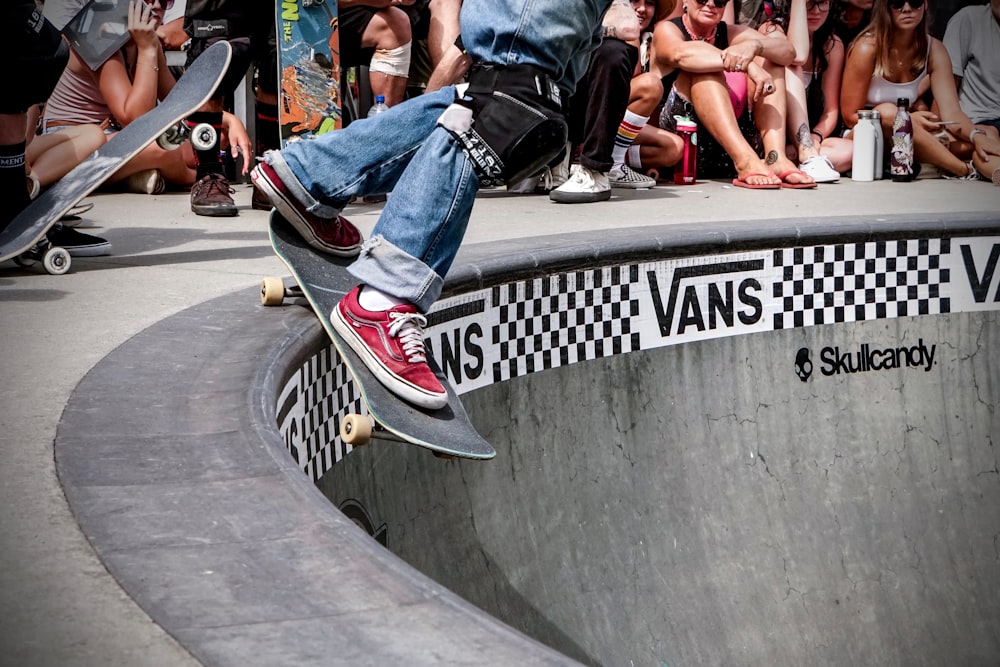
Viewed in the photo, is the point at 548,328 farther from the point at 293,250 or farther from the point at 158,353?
the point at 158,353

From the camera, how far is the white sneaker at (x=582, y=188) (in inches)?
244

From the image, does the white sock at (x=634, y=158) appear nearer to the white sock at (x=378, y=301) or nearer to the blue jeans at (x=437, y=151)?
the blue jeans at (x=437, y=151)

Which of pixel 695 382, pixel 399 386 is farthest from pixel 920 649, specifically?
pixel 399 386

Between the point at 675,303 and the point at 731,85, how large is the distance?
3.96 metres

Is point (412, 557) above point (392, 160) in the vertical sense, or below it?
below

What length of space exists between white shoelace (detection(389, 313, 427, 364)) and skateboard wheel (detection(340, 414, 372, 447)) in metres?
0.23

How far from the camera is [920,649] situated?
405 cm

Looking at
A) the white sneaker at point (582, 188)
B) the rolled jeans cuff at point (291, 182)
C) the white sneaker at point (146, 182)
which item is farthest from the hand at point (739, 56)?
the rolled jeans cuff at point (291, 182)

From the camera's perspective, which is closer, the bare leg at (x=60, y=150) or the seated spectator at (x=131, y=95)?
the bare leg at (x=60, y=150)

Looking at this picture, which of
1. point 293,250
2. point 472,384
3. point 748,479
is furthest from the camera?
point 748,479

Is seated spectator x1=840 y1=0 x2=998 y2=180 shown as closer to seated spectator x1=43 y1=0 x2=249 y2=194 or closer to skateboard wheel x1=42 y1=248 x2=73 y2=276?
seated spectator x1=43 y1=0 x2=249 y2=194

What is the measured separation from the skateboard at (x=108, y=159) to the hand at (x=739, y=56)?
366cm

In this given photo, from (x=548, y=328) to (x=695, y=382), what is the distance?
73 centimetres

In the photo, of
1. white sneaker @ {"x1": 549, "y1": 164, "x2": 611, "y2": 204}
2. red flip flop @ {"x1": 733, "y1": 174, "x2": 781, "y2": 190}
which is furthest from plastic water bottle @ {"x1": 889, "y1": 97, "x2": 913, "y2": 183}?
white sneaker @ {"x1": 549, "y1": 164, "x2": 611, "y2": 204}
